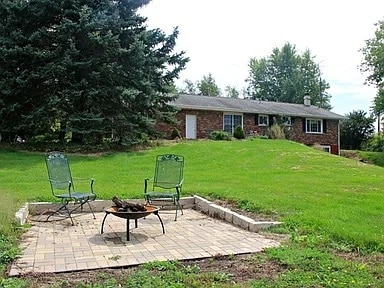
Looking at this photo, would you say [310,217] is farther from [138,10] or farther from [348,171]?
[138,10]

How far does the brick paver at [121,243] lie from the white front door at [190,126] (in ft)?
57.3

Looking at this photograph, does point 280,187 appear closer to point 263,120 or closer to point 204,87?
point 263,120

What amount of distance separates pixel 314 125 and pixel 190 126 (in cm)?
1032

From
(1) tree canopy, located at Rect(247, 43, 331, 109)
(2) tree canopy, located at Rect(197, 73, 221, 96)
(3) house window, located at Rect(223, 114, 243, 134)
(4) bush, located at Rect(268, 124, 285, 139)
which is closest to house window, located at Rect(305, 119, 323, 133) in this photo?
(4) bush, located at Rect(268, 124, 285, 139)

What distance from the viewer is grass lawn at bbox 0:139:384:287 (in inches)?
Result: 177

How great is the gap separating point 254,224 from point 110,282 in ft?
9.20

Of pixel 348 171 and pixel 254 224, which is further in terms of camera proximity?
pixel 348 171

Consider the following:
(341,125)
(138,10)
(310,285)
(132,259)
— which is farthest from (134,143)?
(341,125)

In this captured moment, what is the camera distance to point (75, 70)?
1712cm

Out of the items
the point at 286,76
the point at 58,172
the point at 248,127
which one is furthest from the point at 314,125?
the point at 58,172

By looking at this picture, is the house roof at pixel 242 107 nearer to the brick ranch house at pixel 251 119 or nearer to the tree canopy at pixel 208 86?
the brick ranch house at pixel 251 119

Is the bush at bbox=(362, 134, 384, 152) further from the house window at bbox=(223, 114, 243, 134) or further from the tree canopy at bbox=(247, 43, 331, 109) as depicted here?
the tree canopy at bbox=(247, 43, 331, 109)

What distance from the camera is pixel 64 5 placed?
17094 mm

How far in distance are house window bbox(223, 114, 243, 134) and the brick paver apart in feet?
63.3
